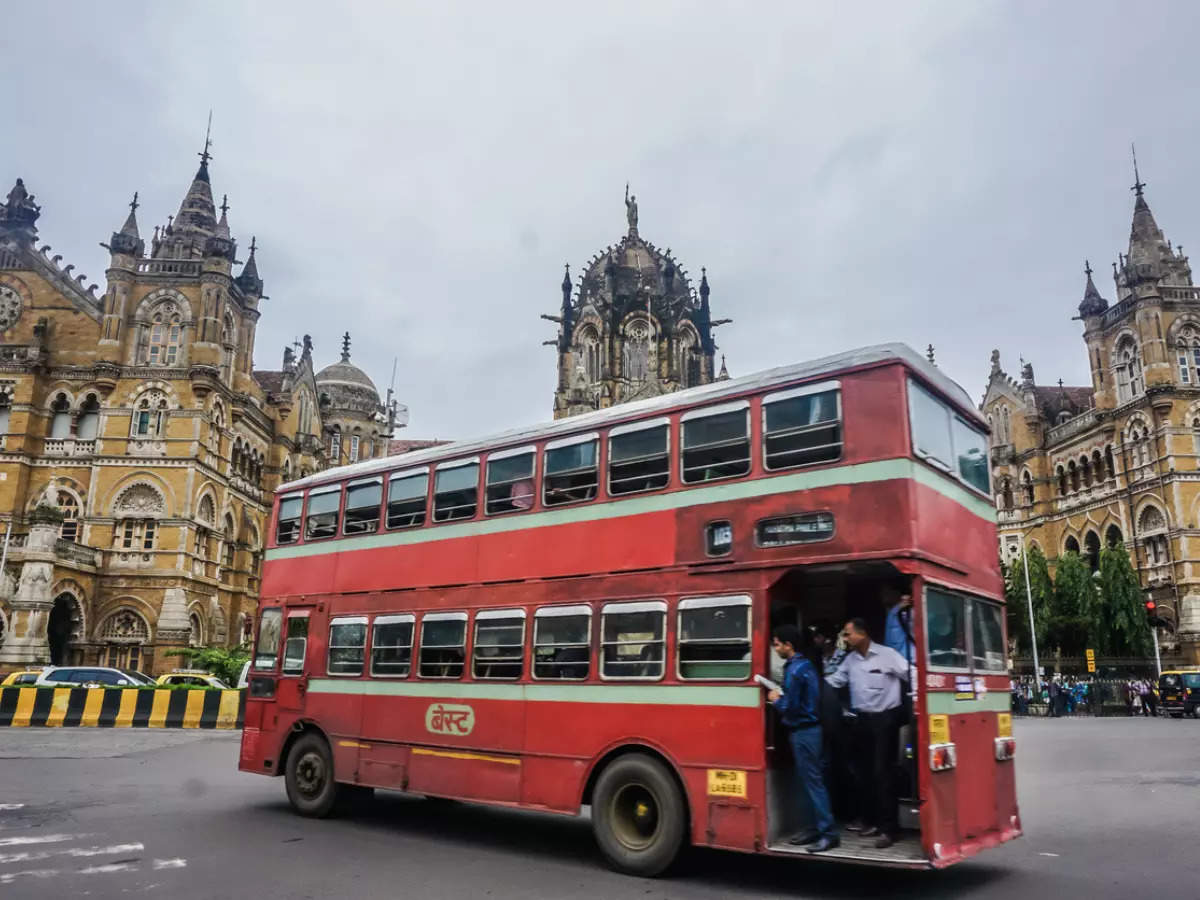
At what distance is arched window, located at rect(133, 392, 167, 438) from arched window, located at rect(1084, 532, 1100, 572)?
45.9 meters

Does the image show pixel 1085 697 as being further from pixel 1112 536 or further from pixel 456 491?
pixel 456 491

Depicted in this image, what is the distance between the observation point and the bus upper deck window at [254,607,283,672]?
523 inches

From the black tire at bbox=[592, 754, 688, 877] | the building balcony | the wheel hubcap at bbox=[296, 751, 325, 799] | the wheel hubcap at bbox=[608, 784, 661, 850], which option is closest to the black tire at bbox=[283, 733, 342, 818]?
the wheel hubcap at bbox=[296, 751, 325, 799]

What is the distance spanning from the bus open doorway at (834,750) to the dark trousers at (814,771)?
0.20 metres

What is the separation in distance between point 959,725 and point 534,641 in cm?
438

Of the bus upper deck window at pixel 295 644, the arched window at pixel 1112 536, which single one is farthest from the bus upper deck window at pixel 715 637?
the arched window at pixel 1112 536

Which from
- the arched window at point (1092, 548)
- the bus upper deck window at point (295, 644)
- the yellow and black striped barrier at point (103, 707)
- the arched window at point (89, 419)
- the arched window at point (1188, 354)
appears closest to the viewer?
the bus upper deck window at point (295, 644)

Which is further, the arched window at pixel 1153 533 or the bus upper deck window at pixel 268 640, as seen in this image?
the arched window at pixel 1153 533

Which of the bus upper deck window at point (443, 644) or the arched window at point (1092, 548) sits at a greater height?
the arched window at point (1092, 548)

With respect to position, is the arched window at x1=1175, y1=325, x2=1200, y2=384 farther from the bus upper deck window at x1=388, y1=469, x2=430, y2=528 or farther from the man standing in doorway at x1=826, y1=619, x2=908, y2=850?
the man standing in doorway at x1=826, y1=619, x2=908, y2=850

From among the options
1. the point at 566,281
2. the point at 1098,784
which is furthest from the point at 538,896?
the point at 566,281

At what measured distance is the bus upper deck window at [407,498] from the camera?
39.3 feet

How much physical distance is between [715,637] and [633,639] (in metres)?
0.96

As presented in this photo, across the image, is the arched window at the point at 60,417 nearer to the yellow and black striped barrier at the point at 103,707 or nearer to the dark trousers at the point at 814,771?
the yellow and black striped barrier at the point at 103,707
